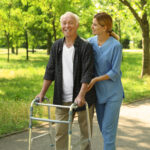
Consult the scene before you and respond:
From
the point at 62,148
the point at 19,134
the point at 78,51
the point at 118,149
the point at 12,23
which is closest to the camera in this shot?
the point at 78,51

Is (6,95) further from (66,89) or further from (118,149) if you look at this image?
(66,89)

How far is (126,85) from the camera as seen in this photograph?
1141cm

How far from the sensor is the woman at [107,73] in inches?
128

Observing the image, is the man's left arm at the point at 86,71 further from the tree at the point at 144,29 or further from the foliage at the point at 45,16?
the foliage at the point at 45,16

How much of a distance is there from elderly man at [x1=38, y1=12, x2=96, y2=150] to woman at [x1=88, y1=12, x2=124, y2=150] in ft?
0.37

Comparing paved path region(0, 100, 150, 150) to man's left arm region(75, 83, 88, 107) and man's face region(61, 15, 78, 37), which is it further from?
man's face region(61, 15, 78, 37)

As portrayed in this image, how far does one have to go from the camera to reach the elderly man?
3182 mm

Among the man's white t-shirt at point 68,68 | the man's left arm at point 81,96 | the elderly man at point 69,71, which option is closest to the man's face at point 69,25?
the elderly man at point 69,71

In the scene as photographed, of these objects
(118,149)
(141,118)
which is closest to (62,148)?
(118,149)

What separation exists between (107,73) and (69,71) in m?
0.41

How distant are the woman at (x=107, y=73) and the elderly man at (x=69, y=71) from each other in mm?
113

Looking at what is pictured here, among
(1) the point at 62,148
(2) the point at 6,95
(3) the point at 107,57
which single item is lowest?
→ (2) the point at 6,95

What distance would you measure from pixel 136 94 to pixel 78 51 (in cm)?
662

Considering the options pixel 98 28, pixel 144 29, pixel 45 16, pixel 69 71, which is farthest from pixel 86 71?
pixel 45 16
